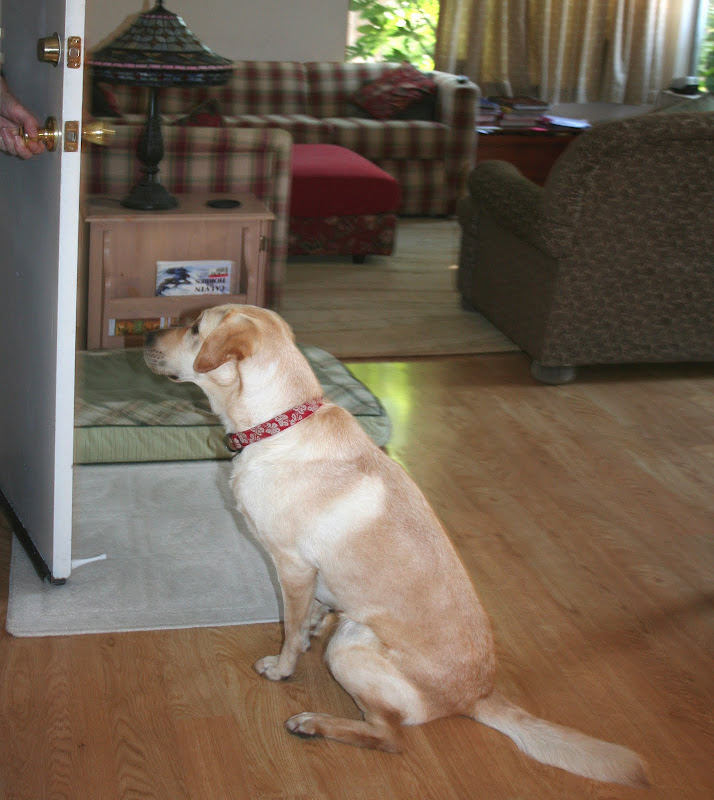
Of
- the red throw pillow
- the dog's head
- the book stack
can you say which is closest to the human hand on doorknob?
the dog's head

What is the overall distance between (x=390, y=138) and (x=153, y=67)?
2.89 metres

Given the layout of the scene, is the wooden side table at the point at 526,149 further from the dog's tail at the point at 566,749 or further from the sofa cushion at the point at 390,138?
the dog's tail at the point at 566,749

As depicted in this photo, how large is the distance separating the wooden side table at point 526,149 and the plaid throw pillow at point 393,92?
1.67 feet

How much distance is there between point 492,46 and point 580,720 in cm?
611

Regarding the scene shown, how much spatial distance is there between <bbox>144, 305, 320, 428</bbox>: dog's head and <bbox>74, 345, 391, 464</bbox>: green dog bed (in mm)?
969

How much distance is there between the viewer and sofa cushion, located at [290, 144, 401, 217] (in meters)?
5.18

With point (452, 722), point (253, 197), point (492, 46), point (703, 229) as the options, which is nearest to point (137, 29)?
point (253, 197)

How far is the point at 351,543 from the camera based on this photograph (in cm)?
196

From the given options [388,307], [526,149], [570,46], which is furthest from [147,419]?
[570,46]

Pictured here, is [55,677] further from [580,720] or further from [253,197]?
[253,197]

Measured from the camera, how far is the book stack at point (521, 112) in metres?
6.74

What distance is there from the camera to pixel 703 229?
3.71 metres

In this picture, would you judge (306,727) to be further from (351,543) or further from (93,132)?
(93,132)

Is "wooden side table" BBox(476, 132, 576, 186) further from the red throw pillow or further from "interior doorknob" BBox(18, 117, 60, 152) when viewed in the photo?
"interior doorknob" BBox(18, 117, 60, 152)
